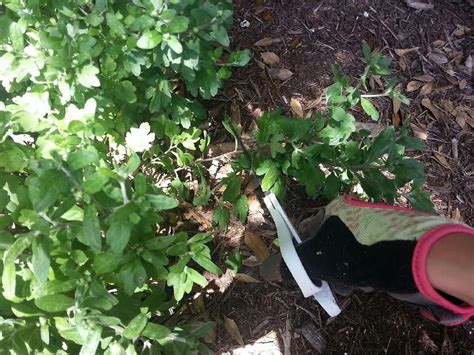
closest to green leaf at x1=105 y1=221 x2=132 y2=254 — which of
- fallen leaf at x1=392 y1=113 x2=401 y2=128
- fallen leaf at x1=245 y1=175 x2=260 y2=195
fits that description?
fallen leaf at x1=245 y1=175 x2=260 y2=195

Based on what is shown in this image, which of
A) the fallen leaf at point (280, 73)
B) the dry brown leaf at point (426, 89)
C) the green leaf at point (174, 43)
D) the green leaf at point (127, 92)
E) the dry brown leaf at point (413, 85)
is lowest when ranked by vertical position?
the dry brown leaf at point (426, 89)

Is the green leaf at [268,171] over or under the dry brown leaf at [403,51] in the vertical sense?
over

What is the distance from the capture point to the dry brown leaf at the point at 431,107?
112 inches

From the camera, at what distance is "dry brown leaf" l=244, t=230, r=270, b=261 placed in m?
2.38

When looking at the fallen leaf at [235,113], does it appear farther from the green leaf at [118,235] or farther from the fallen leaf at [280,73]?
the green leaf at [118,235]

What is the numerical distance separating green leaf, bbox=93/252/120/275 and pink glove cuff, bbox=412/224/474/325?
92 cm

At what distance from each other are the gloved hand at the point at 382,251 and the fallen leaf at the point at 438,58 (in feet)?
4.89

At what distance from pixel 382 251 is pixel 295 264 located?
398 millimetres

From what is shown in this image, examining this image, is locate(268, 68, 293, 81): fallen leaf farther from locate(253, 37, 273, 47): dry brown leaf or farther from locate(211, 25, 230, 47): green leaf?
locate(211, 25, 230, 47): green leaf

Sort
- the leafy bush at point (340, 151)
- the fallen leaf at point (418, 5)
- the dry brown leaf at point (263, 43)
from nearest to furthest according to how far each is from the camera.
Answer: the leafy bush at point (340, 151), the dry brown leaf at point (263, 43), the fallen leaf at point (418, 5)

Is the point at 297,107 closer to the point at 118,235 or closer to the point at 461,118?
the point at 461,118

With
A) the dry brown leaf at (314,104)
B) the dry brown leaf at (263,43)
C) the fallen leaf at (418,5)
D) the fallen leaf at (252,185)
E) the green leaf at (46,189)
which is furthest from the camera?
the fallen leaf at (418,5)

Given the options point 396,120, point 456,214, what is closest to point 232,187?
point 396,120

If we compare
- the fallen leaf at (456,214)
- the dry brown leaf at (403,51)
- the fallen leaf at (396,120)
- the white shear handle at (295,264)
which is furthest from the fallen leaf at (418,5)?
the white shear handle at (295,264)
